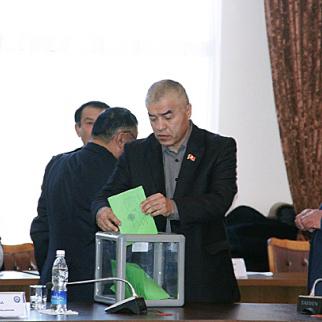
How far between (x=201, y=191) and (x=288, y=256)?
2.63 metres

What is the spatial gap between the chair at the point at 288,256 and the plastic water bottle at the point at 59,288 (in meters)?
2.99

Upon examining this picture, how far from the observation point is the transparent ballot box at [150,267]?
359 cm

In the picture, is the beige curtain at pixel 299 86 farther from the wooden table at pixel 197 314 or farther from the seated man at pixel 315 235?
the wooden table at pixel 197 314

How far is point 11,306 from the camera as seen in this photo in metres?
3.19

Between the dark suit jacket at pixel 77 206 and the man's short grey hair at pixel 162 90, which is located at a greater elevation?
the man's short grey hair at pixel 162 90

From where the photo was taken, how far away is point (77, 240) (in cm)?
450

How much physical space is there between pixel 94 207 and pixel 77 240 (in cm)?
62

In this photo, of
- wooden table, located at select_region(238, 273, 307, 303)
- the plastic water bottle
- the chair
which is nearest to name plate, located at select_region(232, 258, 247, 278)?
wooden table, located at select_region(238, 273, 307, 303)

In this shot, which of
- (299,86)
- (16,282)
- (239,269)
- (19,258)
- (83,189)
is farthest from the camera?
(299,86)

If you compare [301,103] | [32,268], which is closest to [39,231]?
[32,268]

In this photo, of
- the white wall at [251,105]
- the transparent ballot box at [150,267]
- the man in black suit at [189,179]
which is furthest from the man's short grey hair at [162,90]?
the white wall at [251,105]

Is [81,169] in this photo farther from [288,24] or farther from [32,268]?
[288,24]

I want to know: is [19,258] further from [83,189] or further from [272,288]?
[83,189]

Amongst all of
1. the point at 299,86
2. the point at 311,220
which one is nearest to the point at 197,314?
the point at 311,220
